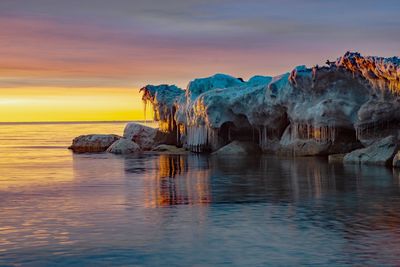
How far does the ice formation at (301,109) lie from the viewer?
147 feet

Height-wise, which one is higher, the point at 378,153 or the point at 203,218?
the point at 378,153

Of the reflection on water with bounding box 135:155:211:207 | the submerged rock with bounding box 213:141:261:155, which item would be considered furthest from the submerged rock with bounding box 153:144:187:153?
the reflection on water with bounding box 135:155:211:207

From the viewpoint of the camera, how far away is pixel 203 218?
926 inches

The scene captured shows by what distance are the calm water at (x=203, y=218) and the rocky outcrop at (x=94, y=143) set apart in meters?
27.9

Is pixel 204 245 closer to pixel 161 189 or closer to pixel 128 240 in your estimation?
pixel 128 240

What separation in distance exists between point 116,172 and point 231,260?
26755 millimetres

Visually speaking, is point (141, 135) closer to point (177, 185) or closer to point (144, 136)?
point (144, 136)

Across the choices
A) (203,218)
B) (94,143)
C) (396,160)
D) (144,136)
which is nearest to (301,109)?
(396,160)

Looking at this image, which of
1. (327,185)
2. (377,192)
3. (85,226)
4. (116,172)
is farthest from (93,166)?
(85,226)

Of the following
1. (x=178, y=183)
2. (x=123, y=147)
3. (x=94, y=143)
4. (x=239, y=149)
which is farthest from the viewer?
(x=94, y=143)

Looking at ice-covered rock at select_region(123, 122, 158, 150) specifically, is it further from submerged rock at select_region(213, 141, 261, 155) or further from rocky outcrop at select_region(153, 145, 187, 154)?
submerged rock at select_region(213, 141, 261, 155)

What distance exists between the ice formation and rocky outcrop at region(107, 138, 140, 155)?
4651 millimetres

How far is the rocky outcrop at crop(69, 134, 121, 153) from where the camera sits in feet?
232

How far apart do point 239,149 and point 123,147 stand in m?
12.0
